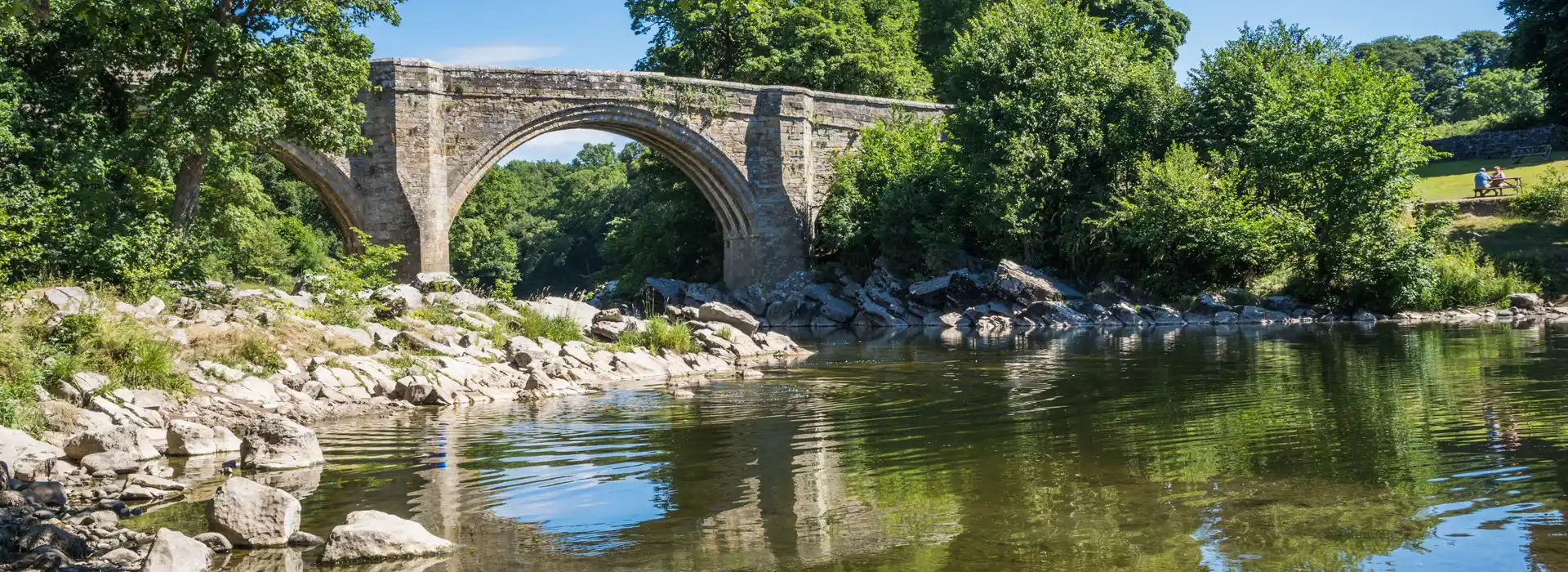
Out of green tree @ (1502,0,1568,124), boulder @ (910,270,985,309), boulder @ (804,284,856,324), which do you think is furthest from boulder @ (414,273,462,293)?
green tree @ (1502,0,1568,124)

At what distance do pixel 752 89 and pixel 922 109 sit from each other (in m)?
5.63

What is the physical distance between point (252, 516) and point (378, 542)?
777 millimetres

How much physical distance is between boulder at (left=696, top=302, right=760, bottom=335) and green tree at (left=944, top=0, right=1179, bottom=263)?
891 centimetres

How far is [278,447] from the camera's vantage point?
26.6 ft

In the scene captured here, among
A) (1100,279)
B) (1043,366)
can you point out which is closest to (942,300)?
(1100,279)

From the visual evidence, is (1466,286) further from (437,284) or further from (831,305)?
(437,284)

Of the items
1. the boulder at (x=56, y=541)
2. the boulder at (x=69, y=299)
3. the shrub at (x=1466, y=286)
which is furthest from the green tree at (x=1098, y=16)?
the boulder at (x=56, y=541)

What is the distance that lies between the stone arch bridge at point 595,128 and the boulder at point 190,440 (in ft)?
41.1

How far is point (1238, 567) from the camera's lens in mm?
4703

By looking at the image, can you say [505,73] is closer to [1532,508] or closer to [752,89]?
[752,89]

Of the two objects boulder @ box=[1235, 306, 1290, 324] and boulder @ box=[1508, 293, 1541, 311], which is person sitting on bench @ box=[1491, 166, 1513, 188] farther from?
boulder @ box=[1235, 306, 1290, 324]

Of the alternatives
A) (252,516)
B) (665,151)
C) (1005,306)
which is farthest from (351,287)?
(1005,306)

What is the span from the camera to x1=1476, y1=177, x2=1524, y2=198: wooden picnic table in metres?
29.6

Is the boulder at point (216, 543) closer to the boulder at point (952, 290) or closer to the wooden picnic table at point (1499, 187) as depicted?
the boulder at point (952, 290)
